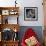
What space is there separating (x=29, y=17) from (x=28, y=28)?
1.37 feet

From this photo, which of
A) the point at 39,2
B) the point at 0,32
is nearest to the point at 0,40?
the point at 0,32

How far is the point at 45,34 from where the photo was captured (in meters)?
5.43

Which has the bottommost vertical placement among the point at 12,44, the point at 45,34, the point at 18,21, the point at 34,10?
the point at 12,44

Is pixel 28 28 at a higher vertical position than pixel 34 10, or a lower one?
lower

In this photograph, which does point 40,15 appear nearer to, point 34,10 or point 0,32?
point 34,10

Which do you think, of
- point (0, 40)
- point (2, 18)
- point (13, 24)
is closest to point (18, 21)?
point (13, 24)

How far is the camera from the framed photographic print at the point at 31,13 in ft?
19.2

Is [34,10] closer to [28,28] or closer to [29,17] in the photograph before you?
[29,17]

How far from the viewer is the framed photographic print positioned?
5.86 metres

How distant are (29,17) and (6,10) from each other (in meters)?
0.90

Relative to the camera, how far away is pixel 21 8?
5887 mm

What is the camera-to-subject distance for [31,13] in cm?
588

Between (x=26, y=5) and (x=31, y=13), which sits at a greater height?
(x=26, y=5)

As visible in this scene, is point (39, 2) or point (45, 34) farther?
point (39, 2)
